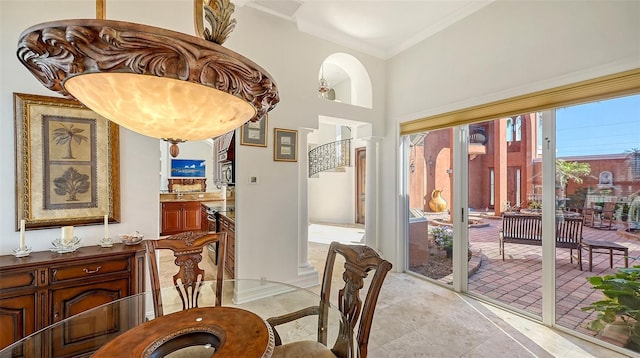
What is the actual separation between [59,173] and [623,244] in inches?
186

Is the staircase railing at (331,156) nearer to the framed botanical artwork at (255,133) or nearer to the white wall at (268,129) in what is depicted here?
the white wall at (268,129)

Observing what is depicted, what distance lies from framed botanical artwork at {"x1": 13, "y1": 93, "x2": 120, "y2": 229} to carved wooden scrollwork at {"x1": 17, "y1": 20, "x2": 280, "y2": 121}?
64.6 inches

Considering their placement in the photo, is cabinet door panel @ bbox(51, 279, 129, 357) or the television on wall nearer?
cabinet door panel @ bbox(51, 279, 129, 357)

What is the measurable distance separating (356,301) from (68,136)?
2.66 metres

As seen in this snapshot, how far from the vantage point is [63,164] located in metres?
2.25

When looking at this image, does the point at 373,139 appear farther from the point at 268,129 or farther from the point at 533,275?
the point at 533,275

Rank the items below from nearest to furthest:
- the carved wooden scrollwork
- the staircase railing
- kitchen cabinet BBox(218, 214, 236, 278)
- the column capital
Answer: the carved wooden scrollwork → kitchen cabinet BBox(218, 214, 236, 278) → the column capital → the staircase railing

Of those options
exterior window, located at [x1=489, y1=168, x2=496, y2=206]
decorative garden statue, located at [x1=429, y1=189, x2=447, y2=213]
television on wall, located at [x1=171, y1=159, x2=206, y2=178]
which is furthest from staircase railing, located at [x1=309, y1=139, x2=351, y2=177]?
exterior window, located at [x1=489, y1=168, x2=496, y2=206]

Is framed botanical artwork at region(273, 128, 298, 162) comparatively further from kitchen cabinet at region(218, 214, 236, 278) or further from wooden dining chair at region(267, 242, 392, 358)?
wooden dining chair at region(267, 242, 392, 358)

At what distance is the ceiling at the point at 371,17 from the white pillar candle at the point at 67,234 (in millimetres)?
2741

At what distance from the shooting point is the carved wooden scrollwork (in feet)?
2.59

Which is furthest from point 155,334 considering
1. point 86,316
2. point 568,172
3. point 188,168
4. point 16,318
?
point 188,168

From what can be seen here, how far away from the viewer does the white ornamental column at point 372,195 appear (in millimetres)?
4215

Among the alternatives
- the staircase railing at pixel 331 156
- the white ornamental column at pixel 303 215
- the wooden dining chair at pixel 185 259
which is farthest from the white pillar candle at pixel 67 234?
the staircase railing at pixel 331 156
